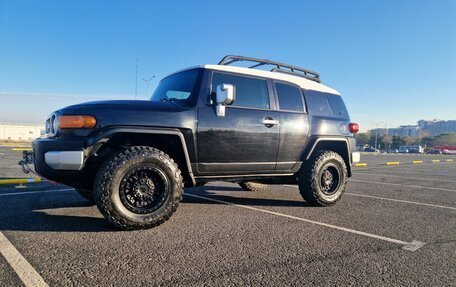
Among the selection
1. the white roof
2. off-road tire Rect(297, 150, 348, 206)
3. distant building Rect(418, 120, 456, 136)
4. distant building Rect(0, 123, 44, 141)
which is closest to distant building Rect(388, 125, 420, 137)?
distant building Rect(418, 120, 456, 136)

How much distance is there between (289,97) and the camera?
5039mm

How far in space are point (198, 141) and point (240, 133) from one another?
0.63 metres

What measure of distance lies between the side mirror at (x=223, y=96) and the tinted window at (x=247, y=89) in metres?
0.27

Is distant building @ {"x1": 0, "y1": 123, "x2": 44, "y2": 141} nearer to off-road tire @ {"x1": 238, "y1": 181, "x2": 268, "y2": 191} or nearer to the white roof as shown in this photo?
off-road tire @ {"x1": 238, "y1": 181, "x2": 268, "y2": 191}

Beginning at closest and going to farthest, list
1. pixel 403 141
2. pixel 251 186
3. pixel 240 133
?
pixel 240 133 < pixel 251 186 < pixel 403 141

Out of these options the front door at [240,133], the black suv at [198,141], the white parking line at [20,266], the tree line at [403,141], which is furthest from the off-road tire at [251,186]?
the tree line at [403,141]

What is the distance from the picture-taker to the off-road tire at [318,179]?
5.03 metres

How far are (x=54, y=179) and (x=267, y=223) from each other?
257 centimetres

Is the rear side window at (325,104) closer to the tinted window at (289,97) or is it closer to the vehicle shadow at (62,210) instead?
the tinted window at (289,97)

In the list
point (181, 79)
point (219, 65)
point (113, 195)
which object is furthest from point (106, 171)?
point (219, 65)

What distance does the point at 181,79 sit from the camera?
15.1 ft

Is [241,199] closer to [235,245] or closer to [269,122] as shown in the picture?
[269,122]

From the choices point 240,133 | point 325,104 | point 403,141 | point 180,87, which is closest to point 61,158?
point 180,87

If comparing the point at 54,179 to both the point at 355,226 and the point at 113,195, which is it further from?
the point at 355,226
